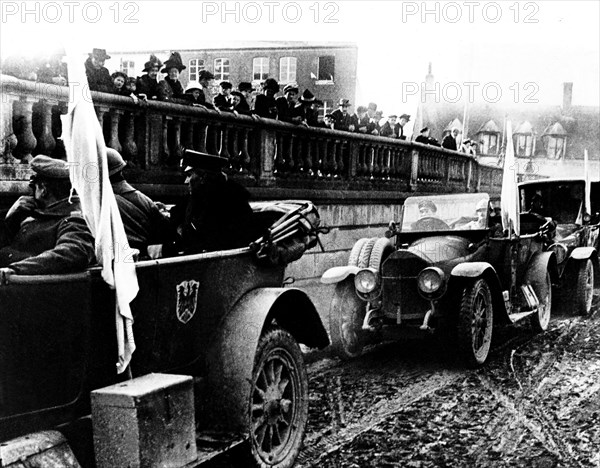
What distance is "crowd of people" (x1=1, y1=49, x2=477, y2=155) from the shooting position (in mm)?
8445

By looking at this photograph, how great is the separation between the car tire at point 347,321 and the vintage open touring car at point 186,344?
2669mm

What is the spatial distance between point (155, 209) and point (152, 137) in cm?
472

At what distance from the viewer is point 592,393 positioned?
6527 millimetres

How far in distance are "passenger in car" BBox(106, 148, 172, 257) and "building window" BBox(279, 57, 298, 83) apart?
39.3 metres

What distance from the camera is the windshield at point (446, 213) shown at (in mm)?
8984

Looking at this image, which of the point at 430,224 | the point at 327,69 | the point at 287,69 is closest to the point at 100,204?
the point at 430,224

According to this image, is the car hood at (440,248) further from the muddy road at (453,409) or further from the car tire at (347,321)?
the muddy road at (453,409)

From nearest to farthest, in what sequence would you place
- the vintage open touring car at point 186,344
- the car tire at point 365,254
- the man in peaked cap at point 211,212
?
the vintage open touring car at point 186,344, the man in peaked cap at point 211,212, the car tire at point 365,254

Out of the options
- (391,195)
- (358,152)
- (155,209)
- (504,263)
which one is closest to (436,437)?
(155,209)

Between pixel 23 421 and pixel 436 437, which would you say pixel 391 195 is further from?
pixel 23 421

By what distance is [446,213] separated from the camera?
30.2 ft

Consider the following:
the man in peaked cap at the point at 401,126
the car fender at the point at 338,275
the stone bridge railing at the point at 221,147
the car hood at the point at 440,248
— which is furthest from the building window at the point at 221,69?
the car fender at the point at 338,275

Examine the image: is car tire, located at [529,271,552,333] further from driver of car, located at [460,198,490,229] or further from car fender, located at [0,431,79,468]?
car fender, located at [0,431,79,468]

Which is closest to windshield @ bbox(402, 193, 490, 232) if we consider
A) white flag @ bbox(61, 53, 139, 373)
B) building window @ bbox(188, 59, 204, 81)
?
white flag @ bbox(61, 53, 139, 373)
